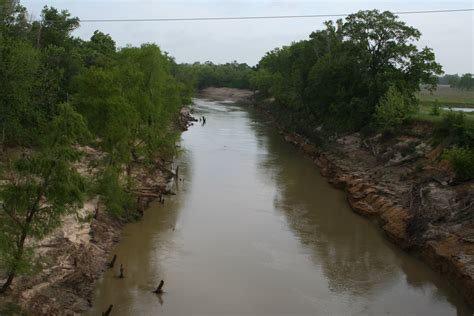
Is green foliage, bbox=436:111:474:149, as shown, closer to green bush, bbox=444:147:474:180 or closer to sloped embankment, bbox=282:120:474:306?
sloped embankment, bbox=282:120:474:306

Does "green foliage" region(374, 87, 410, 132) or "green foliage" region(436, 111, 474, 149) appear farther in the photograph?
"green foliage" region(374, 87, 410, 132)

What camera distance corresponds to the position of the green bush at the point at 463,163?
3063 cm

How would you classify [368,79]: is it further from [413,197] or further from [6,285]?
[6,285]

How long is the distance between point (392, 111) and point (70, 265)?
3299 cm

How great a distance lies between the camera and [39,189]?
15312 millimetres

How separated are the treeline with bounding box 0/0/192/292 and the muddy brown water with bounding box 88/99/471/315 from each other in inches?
142

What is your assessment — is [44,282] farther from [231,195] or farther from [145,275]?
[231,195]

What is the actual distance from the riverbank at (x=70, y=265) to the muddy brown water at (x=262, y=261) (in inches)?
25.6

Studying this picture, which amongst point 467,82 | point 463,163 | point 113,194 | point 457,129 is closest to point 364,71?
point 457,129

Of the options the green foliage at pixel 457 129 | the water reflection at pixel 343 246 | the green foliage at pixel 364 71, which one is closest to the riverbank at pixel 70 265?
the water reflection at pixel 343 246

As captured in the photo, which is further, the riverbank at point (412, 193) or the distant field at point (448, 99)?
the distant field at point (448, 99)

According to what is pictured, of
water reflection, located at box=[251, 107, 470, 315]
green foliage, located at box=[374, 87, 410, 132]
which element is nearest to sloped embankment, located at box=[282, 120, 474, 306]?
water reflection, located at box=[251, 107, 470, 315]

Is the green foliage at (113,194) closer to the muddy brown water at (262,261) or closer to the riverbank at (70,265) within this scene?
the riverbank at (70,265)

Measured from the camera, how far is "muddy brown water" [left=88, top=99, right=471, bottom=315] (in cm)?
2016
